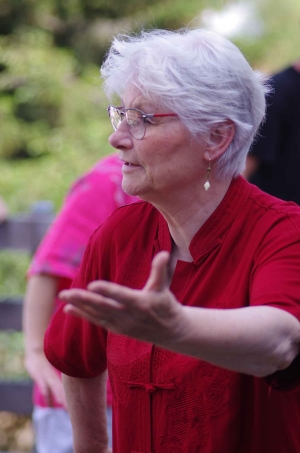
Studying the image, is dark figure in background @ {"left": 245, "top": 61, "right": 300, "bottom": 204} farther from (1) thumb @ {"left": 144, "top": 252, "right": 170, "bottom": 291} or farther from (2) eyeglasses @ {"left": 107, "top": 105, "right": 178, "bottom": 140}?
(1) thumb @ {"left": 144, "top": 252, "right": 170, "bottom": 291}

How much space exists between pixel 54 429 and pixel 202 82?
69.2 inches

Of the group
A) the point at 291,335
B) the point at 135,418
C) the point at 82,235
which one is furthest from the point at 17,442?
the point at 291,335

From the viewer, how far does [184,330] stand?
1.41m

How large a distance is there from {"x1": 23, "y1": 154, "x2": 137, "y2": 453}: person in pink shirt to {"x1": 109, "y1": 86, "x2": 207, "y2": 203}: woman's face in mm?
1031

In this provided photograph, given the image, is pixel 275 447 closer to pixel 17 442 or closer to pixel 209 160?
pixel 209 160

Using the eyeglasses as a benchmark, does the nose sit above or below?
below

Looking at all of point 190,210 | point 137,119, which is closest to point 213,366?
point 190,210

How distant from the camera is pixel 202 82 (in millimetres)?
1822

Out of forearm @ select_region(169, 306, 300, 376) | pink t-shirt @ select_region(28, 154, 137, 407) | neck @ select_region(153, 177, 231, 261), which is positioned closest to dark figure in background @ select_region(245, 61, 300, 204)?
pink t-shirt @ select_region(28, 154, 137, 407)

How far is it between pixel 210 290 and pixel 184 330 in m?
0.38

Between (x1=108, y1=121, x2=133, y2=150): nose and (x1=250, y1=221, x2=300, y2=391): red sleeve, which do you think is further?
(x1=108, y1=121, x2=133, y2=150): nose

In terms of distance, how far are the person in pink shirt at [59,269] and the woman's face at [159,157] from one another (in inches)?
40.6

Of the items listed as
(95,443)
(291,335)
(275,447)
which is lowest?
(95,443)

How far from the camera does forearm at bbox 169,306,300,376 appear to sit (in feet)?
4.68
